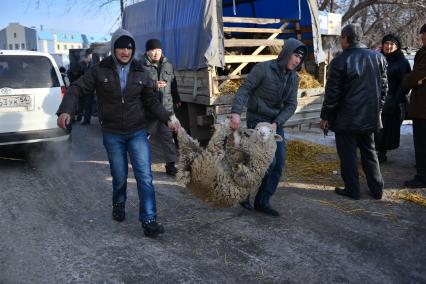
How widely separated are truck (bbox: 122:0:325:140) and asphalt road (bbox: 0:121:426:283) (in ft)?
5.86

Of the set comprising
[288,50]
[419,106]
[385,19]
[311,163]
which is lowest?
[311,163]

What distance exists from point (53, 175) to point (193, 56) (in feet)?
9.36

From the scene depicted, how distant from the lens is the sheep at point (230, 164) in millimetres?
3898

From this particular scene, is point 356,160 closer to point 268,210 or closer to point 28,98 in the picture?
point 268,210

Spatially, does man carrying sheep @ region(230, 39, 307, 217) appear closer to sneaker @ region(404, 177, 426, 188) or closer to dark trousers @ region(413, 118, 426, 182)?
dark trousers @ region(413, 118, 426, 182)

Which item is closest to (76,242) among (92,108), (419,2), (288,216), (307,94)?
(288,216)

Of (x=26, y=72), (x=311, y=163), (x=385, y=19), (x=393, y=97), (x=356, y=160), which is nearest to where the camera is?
(x=356, y=160)

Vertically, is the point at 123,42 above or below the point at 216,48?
below

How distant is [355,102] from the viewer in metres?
4.61

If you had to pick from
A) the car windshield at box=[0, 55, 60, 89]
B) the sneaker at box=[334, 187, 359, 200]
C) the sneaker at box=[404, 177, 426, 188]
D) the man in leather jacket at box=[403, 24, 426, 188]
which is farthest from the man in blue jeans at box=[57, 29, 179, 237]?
the sneaker at box=[404, 177, 426, 188]

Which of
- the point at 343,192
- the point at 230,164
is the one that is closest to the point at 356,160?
the point at 343,192

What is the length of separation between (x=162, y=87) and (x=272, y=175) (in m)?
2.27

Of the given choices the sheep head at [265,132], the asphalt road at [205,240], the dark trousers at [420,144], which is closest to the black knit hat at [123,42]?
the sheep head at [265,132]

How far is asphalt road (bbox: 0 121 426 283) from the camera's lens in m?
3.21
